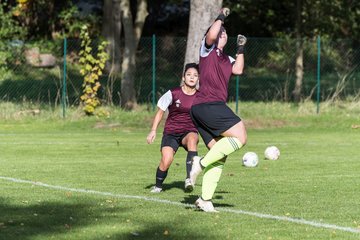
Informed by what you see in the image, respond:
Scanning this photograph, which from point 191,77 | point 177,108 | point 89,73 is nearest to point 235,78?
point 89,73

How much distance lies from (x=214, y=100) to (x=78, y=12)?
32792 mm

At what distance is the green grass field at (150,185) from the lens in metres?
10.0

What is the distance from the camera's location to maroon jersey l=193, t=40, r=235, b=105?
37.3ft

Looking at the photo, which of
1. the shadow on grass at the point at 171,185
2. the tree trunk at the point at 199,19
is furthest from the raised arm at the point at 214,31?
the tree trunk at the point at 199,19

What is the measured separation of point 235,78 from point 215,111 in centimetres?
2624

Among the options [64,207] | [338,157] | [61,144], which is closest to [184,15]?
[61,144]

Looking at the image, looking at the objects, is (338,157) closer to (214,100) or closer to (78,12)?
(214,100)

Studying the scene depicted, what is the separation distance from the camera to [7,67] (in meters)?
34.7

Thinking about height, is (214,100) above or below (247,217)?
above

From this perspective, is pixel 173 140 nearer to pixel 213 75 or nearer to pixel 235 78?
pixel 213 75

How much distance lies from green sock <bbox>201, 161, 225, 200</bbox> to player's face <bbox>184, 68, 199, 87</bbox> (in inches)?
65.1

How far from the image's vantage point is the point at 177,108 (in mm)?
13680

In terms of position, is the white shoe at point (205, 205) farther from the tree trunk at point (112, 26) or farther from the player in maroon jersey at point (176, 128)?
the tree trunk at point (112, 26)

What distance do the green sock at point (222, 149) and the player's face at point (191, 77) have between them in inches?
62.2
